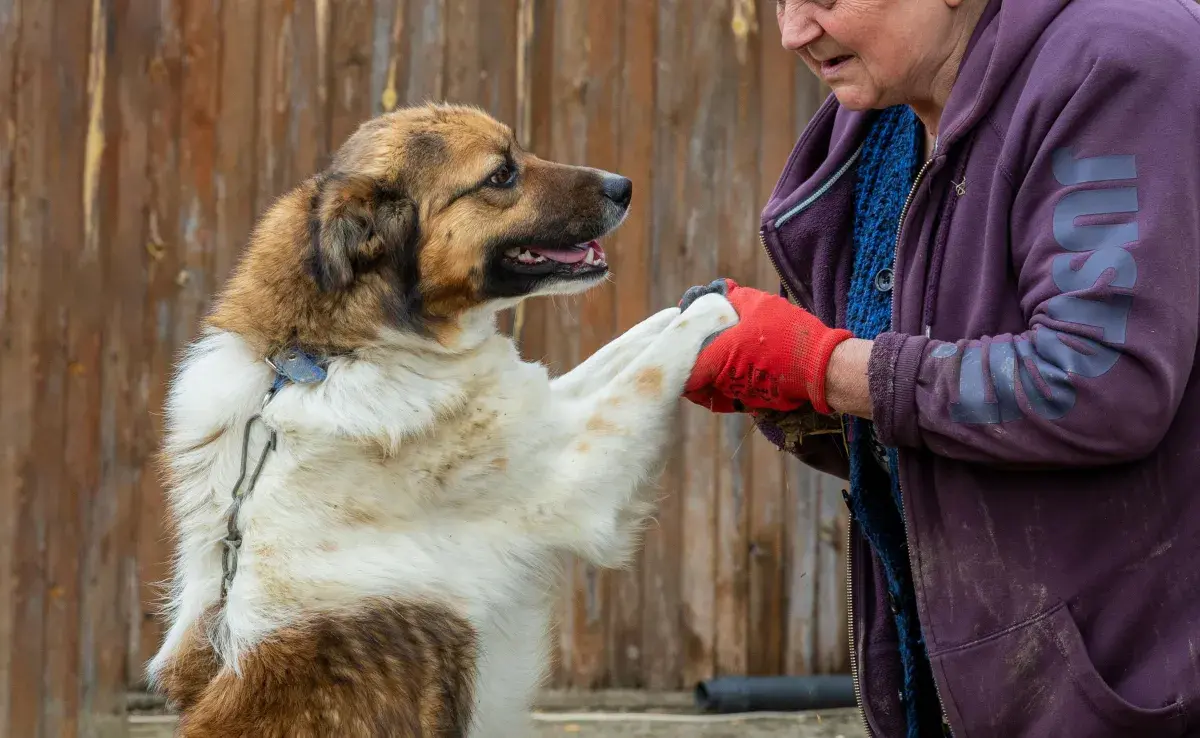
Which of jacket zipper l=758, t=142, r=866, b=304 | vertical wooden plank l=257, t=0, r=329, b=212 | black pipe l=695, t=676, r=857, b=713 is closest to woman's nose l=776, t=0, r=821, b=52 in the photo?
jacket zipper l=758, t=142, r=866, b=304

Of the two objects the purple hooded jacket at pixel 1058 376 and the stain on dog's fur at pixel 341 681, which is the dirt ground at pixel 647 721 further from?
the purple hooded jacket at pixel 1058 376

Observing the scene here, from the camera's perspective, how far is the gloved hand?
7.41 feet

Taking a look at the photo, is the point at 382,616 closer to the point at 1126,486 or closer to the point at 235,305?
the point at 235,305

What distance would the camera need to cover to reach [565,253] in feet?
10.1

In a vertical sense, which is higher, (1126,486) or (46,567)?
(1126,486)

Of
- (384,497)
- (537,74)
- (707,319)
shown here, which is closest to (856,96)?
(707,319)

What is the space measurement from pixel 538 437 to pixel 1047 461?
115 centimetres

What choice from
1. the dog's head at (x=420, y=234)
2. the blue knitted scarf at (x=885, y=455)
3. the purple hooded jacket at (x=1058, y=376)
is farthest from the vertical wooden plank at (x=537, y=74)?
the purple hooded jacket at (x=1058, y=376)

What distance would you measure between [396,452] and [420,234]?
0.58 meters

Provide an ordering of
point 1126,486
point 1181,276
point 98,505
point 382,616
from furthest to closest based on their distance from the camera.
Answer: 1. point 98,505
2. point 382,616
3. point 1126,486
4. point 1181,276

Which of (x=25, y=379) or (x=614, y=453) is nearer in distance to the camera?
(x=614, y=453)

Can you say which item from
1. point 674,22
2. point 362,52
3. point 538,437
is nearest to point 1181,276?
point 538,437

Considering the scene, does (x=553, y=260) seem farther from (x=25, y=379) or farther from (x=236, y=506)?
(x=25, y=379)

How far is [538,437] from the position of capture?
2.74 metres
